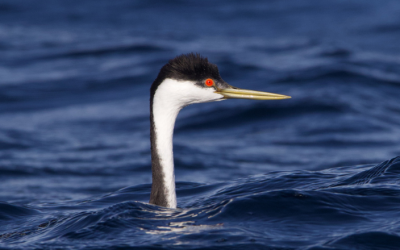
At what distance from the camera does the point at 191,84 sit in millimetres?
5820

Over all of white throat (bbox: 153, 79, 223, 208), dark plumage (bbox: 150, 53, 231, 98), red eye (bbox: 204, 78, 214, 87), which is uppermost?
dark plumage (bbox: 150, 53, 231, 98)

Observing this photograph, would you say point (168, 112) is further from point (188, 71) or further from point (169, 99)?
point (188, 71)

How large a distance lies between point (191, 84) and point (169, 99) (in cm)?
29

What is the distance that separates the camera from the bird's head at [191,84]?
5.71m

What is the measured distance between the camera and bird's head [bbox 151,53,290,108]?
571 cm

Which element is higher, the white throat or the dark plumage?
the dark plumage

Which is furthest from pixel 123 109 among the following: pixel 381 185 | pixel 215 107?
pixel 381 185

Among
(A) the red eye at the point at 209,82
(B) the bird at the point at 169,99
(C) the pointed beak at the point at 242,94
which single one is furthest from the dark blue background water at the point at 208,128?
(A) the red eye at the point at 209,82

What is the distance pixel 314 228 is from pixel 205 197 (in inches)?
85.8

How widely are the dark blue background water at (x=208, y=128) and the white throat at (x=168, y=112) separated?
0.39 m

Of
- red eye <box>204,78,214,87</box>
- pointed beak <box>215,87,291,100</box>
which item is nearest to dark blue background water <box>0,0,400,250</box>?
pointed beak <box>215,87,291,100</box>

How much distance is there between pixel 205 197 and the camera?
6.95m

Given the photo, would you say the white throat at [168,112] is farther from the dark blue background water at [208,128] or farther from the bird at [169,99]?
the dark blue background water at [208,128]

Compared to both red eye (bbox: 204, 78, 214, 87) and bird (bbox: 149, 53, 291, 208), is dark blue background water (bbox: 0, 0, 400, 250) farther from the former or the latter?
red eye (bbox: 204, 78, 214, 87)
